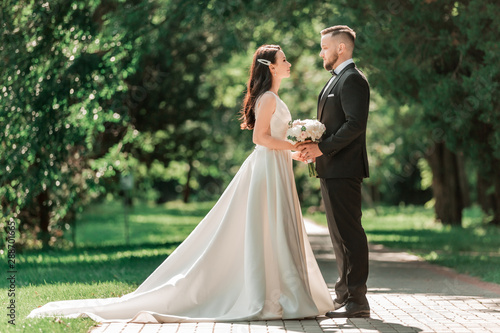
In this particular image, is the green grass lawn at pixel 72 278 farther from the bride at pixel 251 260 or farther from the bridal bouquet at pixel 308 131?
the bridal bouquet at pixel 308 131

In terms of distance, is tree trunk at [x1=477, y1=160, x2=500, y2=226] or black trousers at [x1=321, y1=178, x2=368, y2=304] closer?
black trousers at [x1=321, y1=178, x2=368, y2=304]

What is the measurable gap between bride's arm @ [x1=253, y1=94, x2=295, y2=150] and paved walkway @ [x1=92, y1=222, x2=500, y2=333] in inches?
67.4

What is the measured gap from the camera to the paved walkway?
7098 mm

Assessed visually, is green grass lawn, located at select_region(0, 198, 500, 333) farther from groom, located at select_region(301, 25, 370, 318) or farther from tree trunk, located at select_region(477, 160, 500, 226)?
groom, located at select_region(301, 25, 370, 318)

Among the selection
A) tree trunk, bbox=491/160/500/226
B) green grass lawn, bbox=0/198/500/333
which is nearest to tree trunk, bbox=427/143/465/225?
tree trunk, bbox=491/160/500/226

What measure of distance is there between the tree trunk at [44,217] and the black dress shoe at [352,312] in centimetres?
1381

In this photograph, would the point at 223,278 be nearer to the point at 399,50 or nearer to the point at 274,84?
the point at 274,84

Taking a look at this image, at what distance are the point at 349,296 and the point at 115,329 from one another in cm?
223

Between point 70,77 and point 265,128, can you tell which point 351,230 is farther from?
point 70,77

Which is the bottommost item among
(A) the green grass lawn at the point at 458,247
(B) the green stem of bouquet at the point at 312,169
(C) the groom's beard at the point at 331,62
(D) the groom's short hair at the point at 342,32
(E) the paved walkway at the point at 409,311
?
(A) the green grass lawn at the point at 458,247

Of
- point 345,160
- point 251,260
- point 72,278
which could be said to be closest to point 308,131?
point 345,160

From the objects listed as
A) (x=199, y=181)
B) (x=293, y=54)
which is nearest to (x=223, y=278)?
(x=293, y=54)

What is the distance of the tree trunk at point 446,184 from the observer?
1095 inches

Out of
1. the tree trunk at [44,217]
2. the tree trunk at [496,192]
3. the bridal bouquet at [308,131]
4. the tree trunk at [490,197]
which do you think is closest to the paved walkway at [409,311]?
the bridal bouquet at [308,131]
